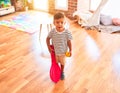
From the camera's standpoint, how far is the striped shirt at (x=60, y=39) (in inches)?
79.0

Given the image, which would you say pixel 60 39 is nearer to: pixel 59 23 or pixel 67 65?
pixel 59 23

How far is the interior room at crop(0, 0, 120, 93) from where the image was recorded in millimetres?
2236

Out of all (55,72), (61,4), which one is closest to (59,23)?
(55,72)

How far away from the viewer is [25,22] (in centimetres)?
441

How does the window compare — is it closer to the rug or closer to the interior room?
the interior room

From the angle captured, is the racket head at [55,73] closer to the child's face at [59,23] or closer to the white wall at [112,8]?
the child's face at [59,23]

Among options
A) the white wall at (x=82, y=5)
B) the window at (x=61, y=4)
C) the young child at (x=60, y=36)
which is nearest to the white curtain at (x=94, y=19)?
the white wall at (x=82, y=5)

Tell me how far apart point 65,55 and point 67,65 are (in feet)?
1.76

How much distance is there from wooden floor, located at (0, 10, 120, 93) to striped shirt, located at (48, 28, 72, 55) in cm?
46

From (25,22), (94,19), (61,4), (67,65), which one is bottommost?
(67,65)

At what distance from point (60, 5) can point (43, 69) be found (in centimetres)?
281

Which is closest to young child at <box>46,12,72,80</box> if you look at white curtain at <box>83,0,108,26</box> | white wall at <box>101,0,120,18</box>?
white curtain at <box>83,0,108,26</box>

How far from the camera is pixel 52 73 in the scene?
2.26m

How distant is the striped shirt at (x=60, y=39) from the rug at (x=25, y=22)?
186cm
